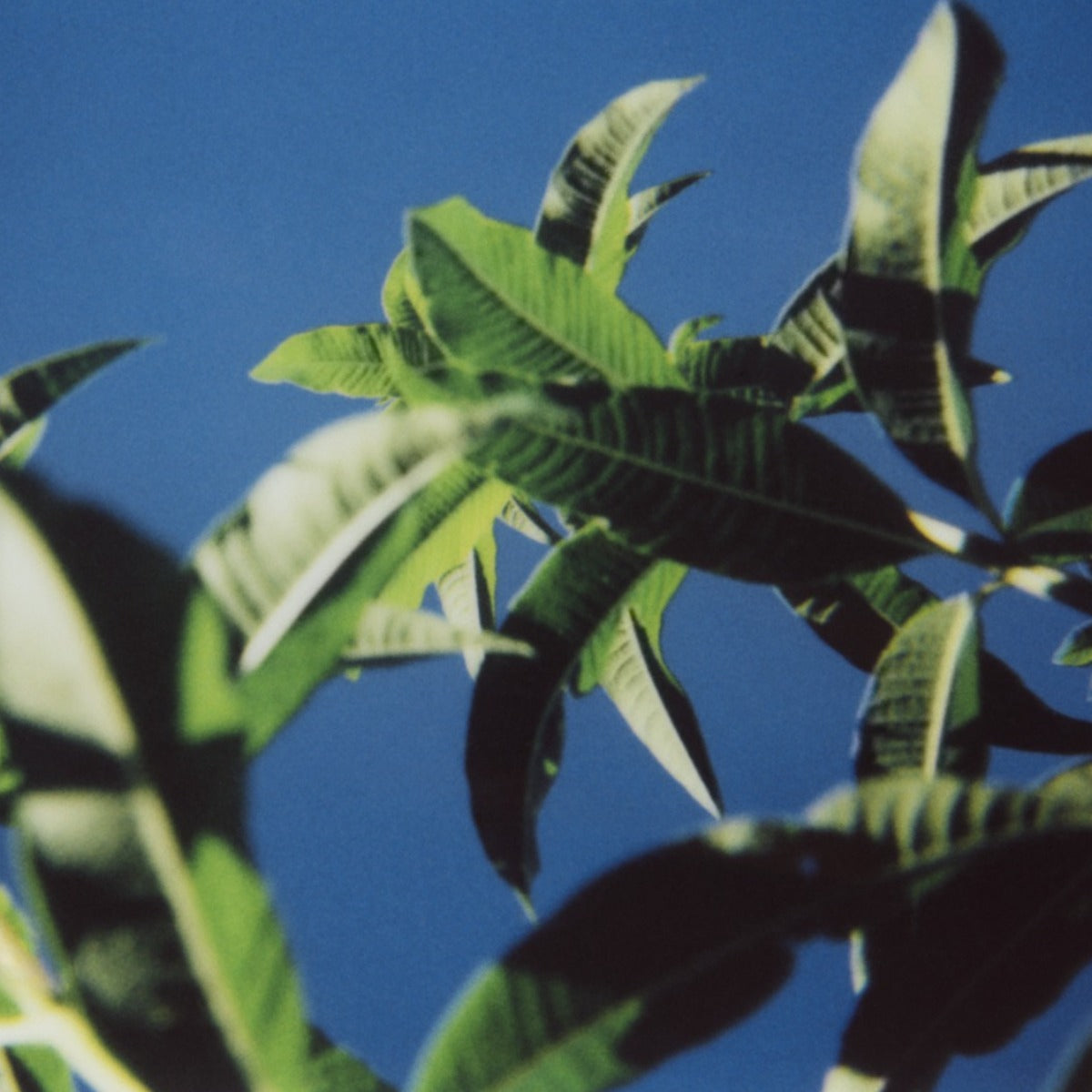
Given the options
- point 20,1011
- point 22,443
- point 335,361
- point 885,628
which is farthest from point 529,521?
point 20,1011

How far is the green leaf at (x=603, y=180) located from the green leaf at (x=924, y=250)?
0.25 metres

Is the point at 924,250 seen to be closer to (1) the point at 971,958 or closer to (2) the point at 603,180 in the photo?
(2) the point at 603,180

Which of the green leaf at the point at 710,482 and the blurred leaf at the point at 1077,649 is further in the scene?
the blurred leaf at the point at 1077,649

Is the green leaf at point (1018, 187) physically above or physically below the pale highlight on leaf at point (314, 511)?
above

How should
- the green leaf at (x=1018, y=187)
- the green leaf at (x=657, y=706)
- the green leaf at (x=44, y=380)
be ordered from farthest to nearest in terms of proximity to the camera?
the green leaf at (x=657, y=706)
the green leaf at (x=1018, y=187)
the green leaf at (x=44, y=380)

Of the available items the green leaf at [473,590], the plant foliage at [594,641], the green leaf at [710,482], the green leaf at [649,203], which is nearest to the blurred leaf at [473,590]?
the green leaf at [473,590]

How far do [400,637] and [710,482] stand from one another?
0.76 ft

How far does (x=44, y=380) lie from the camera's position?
0.75 m

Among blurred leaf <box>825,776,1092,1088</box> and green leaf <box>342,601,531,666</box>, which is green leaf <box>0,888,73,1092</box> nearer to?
green leaf <box>342,601,531,666</box>

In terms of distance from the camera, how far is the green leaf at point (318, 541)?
0.44m

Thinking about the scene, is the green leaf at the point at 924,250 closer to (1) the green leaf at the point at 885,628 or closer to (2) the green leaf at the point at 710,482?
(2) the green leaf at the point at 710,482

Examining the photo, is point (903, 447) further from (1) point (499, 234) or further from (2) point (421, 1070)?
(2) point (421, 1070)

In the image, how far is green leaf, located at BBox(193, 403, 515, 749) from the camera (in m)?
0.44

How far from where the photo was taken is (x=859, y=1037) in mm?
683
